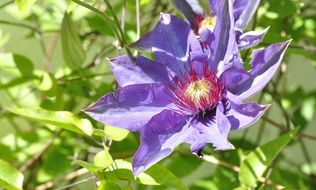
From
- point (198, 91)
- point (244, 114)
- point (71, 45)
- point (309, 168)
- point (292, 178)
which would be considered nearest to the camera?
point (244, 114)

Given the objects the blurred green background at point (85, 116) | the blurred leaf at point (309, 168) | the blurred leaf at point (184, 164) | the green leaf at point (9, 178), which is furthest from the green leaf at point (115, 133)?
the blurred leaf at point (309, 168)

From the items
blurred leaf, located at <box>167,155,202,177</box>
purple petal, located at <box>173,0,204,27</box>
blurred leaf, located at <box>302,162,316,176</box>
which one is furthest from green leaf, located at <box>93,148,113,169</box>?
blurred leaf, located at <box>302,162,316,176</box>

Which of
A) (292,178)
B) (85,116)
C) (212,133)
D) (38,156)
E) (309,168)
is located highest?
(212,133)

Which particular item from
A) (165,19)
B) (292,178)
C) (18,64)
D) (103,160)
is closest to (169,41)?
(165,19)

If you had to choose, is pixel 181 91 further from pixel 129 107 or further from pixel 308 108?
pixel 308 108

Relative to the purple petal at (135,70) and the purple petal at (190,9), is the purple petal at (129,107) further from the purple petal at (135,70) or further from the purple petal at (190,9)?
the purple petal at (190,9)

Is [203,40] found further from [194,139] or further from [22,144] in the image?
[22,144]

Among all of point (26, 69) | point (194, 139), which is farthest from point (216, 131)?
point (26, 69)
